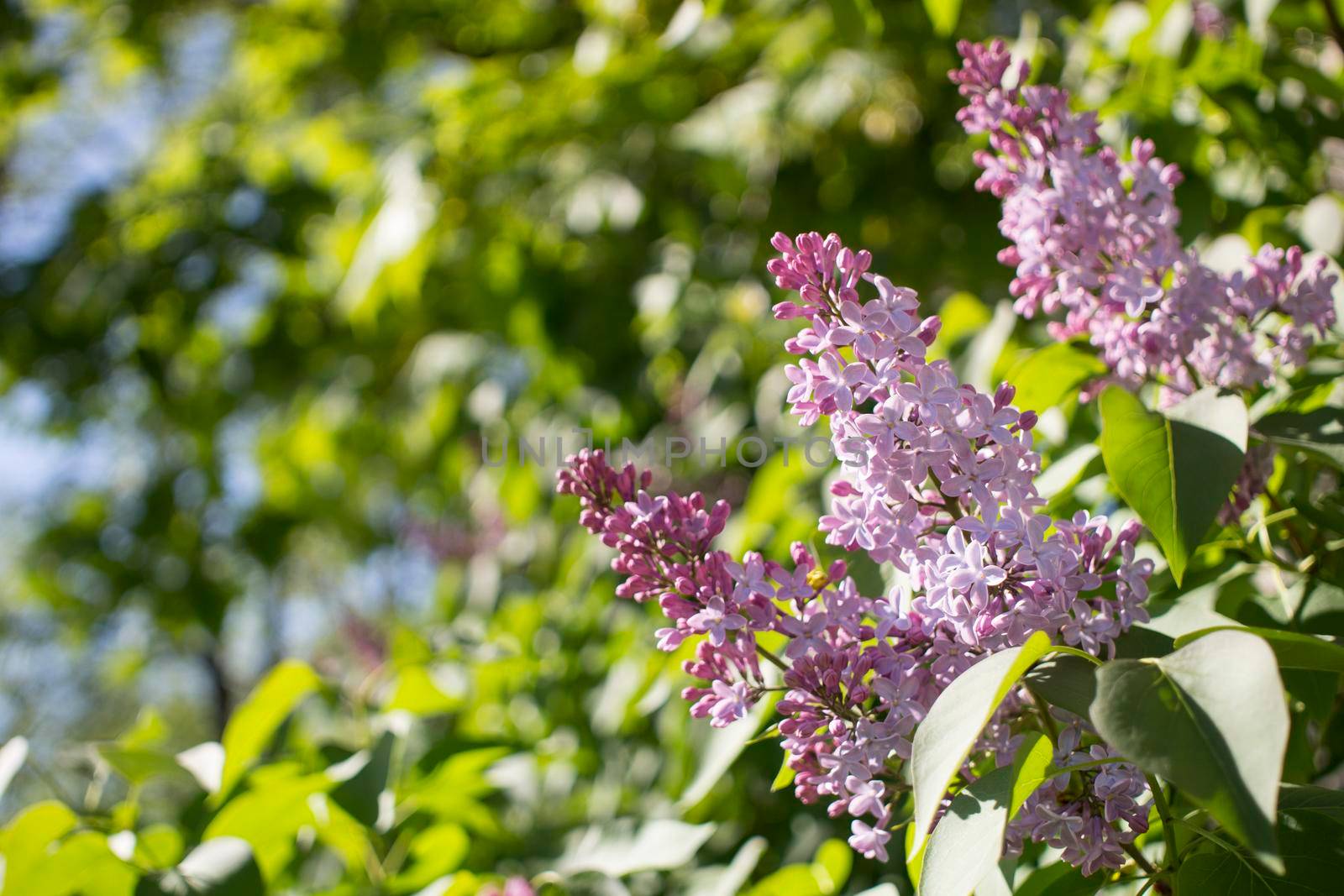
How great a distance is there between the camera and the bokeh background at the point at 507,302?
1.03 metres

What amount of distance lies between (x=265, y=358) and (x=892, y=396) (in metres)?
2.64

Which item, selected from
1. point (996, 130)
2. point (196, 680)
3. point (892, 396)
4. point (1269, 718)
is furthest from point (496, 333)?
point (196, 680)

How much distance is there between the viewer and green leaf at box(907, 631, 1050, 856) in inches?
15.4

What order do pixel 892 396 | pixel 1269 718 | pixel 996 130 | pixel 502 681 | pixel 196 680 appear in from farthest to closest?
1. pixel 196 680
2. pixel 502 681
3. pixel 996 130
4. pixel 892 396
5. pixel 1269 718

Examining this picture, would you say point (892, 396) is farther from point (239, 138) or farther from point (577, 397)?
point (239, 138)

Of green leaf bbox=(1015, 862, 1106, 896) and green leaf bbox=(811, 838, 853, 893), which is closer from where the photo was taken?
green leaf bbox=(1015, 862, 1106, 896)

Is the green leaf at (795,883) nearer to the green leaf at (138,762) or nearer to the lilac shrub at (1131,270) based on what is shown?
the lilac shrub at (1131,270)

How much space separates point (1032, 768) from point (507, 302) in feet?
5.16

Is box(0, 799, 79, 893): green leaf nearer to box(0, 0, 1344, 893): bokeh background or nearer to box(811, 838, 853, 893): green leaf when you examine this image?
box(0, 0, 1344, 893): bokeh background

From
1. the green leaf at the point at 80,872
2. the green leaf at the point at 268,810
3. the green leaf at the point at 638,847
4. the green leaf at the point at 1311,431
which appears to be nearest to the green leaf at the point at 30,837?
the green leaf at the point at 80,872

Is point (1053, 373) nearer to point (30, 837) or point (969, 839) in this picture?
point (969, 839)

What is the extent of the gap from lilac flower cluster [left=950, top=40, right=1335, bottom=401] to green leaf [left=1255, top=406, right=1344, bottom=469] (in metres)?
0.03

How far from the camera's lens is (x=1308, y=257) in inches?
29.4

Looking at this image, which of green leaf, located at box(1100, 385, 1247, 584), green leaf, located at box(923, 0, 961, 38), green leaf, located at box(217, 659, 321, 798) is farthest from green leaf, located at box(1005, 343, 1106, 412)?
green leaf, located at box(217, 659, 321, 798)
